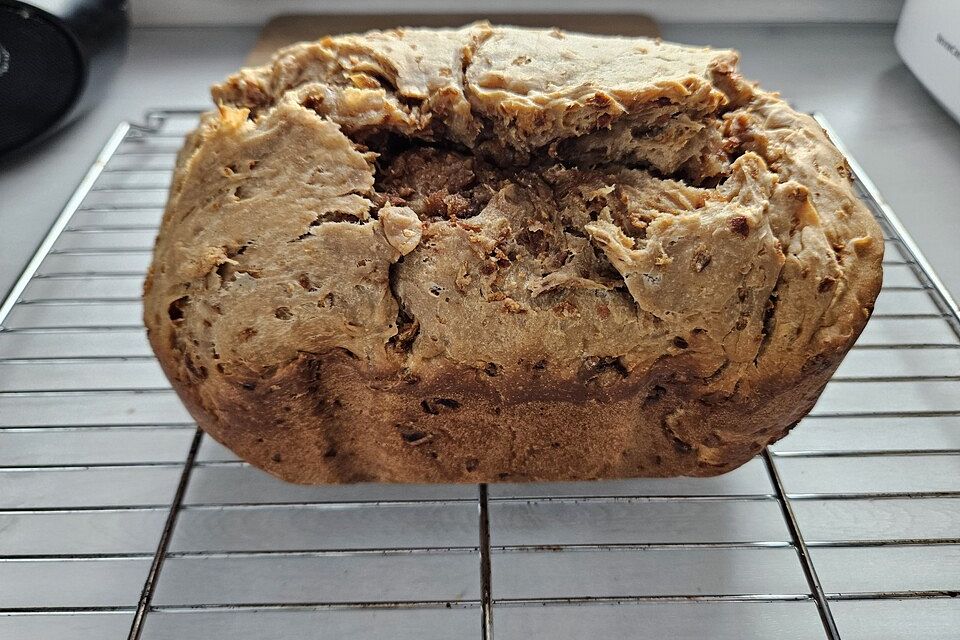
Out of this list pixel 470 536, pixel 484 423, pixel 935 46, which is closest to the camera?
pixel 484 423

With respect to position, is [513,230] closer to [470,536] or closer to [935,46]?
[470,536]

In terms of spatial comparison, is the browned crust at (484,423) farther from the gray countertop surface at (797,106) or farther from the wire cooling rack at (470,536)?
the gray countertop surface at (797,106)

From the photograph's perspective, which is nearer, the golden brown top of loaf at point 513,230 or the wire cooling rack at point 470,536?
the golden brown top of loaf at point 513,230

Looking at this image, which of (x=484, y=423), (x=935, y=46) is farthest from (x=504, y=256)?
(x=935, y=46)

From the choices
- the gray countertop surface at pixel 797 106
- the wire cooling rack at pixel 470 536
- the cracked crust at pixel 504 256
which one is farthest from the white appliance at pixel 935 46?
the cracked crust at pixel 504 256

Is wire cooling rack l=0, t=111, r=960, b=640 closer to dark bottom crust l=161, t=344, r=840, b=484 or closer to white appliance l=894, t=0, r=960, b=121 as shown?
dark bottom crust l=161, t=344, r=840, b=484

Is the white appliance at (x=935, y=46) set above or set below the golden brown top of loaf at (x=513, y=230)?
below

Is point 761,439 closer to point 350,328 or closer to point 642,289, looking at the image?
point 642,289
